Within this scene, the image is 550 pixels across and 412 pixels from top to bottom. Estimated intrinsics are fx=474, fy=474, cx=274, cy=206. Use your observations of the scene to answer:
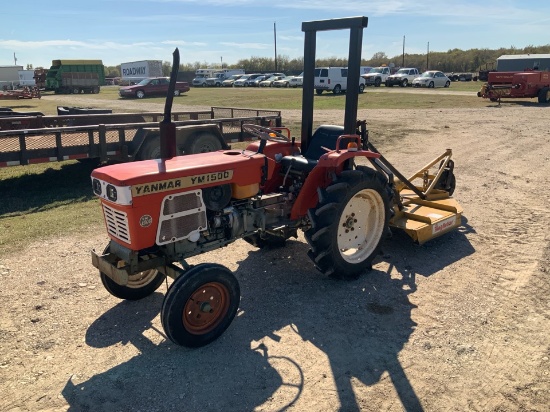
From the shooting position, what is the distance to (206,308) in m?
3.55

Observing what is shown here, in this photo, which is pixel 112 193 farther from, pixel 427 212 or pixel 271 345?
pixel 427 212

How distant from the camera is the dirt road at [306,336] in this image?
3066 mm

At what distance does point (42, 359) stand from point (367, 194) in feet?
10.4

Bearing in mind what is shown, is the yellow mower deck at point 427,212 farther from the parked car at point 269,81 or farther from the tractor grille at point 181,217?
the parked car at point 269,81

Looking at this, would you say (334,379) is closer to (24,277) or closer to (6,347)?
(6,347)

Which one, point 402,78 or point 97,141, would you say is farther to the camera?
point 402,78

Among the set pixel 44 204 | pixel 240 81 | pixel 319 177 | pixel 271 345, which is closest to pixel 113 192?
pixel 271 345

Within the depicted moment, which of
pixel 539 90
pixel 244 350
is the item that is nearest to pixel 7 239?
pixel 244 350

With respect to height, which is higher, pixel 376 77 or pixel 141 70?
pixel 141 70

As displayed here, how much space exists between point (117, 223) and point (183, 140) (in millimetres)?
4979

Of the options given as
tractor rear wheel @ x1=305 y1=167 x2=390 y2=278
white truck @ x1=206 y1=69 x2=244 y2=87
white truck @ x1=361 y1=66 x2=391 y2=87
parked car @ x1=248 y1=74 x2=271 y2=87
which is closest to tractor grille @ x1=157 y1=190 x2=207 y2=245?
tractor rear wheel @ x1=305 y1=167 x2=390 y2=278

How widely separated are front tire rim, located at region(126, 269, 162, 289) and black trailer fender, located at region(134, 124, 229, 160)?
420cm

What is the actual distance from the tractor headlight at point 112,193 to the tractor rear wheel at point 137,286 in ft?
3.03

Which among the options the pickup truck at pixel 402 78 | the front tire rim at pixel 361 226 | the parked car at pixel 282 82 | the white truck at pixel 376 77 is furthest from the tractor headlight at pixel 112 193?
the parked car at pixel 282 82
